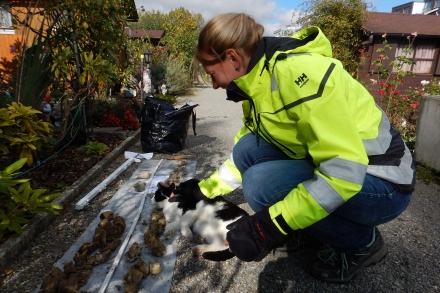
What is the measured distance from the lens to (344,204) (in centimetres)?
139

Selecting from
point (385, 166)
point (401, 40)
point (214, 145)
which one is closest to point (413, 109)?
point (214, 145)

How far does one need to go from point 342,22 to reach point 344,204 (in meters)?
Result: 11.0

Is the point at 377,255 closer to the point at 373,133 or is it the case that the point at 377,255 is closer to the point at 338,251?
the point at 338,251

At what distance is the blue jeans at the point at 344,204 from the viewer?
54.3 inches

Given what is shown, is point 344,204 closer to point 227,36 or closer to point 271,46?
point 271,46

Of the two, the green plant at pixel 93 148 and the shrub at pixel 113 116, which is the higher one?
the shrub at pixel 113 116

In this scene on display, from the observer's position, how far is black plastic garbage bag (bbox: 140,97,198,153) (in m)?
3.99

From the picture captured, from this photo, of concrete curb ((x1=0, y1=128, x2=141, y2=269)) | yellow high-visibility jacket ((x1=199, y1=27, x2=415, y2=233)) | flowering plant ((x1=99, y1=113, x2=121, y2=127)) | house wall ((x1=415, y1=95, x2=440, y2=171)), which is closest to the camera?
yellow high-visibility jacket ((x1=199, y1=27, x2=415, y2=233))

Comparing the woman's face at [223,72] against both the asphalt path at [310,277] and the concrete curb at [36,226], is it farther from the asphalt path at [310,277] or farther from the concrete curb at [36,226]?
the concrete curb at [36,226]

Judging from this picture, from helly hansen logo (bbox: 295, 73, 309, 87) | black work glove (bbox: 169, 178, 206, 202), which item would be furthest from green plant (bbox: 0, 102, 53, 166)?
helly hansen logo (bbox: 295, 73, 309, 87)

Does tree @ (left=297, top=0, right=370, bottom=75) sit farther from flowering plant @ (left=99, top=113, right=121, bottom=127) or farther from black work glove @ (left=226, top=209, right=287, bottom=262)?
black work glove @ (left=226, top=209, right=287, bottom=262)

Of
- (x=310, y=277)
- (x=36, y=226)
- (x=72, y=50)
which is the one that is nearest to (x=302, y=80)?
(x=310, y=277)

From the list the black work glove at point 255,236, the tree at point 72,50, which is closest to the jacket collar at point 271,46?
the black work glove at point 255,236

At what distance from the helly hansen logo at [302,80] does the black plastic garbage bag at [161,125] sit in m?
2.96
